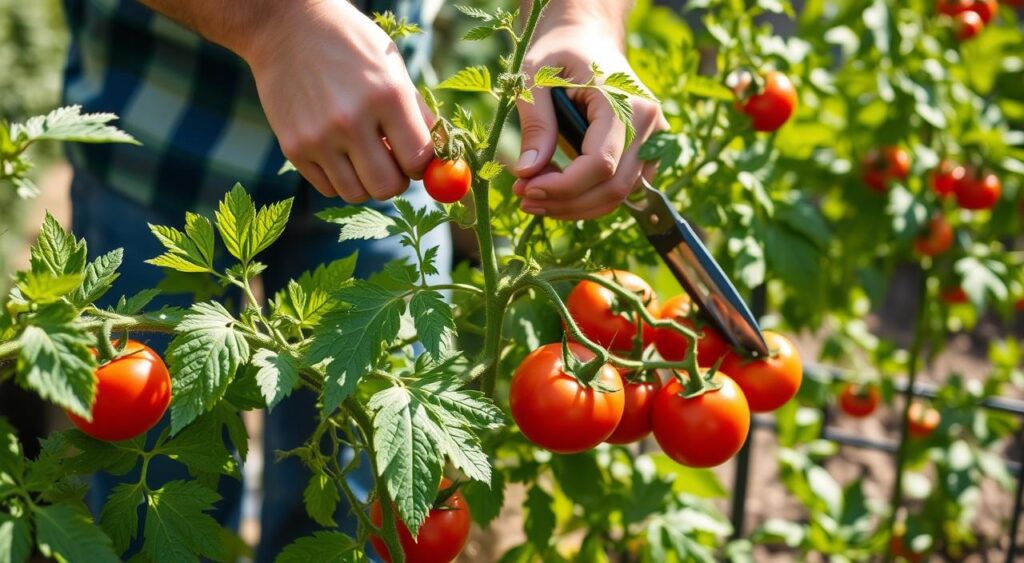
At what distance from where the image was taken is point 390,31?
1.07 metres

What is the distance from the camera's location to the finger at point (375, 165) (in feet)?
3.45

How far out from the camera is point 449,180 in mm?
951

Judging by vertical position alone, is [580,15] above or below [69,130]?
below

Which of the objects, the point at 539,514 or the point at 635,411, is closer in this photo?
the point at 635,411

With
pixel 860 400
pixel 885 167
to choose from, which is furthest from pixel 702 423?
pixel 860 400

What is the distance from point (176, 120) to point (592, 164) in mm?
920

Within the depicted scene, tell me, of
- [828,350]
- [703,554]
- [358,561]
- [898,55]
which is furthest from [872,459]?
[358,561]

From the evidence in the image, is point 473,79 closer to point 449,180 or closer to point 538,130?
point 449,180

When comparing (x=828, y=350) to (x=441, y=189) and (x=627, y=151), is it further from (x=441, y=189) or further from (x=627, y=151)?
(x=441, y=189)

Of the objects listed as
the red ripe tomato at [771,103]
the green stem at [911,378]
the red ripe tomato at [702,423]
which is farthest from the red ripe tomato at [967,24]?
the red ripe tomato at [702,423]

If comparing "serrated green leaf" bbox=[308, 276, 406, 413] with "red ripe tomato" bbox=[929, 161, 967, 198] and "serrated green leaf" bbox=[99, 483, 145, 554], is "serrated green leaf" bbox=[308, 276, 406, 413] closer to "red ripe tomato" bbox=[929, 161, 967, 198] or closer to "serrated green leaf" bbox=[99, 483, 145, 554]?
"serrated green leaf" bbox=[99, 483, 145, 554]

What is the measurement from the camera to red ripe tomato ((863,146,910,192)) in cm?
213

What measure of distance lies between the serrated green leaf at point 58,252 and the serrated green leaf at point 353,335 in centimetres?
21

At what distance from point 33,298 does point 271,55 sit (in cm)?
46
